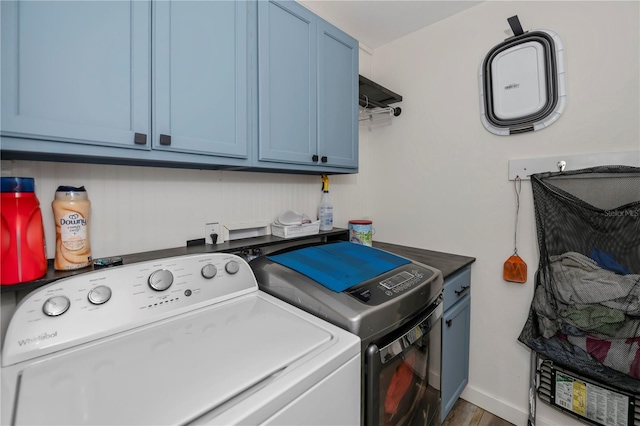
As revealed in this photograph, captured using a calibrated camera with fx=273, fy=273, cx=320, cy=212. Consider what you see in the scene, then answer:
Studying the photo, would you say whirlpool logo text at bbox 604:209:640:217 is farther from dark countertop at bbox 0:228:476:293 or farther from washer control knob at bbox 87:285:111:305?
washer control knob at bbox 87:285:111:305

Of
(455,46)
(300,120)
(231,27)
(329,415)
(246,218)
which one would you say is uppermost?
(455,46)

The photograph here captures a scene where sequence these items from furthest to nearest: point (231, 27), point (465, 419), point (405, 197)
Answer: point (405, 197)
point (465, 419)
point (231, 27)

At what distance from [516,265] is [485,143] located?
2.59 ft

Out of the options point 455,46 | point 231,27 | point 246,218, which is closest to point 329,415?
point 246,218

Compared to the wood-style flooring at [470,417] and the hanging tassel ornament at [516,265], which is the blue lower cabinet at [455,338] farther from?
the hanging tassel ornament at [516,265]

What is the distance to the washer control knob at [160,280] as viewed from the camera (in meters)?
0.95

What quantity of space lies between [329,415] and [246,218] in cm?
111

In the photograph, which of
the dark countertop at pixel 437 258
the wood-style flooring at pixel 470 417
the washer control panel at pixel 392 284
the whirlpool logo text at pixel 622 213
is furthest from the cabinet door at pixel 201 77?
the wood-style flooring at pixel 470 417

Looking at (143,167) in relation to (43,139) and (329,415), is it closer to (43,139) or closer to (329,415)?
(43,139)

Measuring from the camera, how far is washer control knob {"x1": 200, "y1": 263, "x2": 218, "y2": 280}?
3.50 ft

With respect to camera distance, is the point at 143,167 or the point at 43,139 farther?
the point at 143,167

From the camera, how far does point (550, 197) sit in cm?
148

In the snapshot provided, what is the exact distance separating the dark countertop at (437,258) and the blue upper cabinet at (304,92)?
0.73m

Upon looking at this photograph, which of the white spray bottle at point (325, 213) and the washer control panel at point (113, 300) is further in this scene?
the white spray bottle at point (325, 213)
